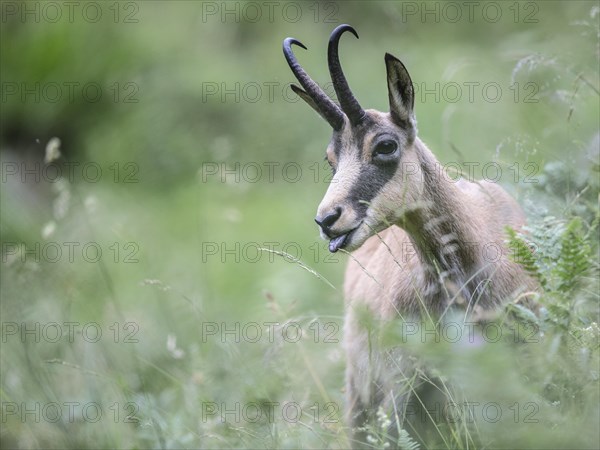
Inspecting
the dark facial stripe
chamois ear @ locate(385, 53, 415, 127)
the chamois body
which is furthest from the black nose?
chamois ear @ locate(385, 53, 415, 127)

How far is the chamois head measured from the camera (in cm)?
492

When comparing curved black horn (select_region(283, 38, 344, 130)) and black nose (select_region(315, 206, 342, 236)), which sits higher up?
curved black horn (select_region(283, 38, 344, 130))

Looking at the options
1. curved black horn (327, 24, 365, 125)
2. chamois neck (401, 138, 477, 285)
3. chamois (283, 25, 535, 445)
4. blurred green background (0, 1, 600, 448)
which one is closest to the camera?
curved black horn (327, 24, 365, 125)

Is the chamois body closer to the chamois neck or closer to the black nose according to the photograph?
the chamois neck

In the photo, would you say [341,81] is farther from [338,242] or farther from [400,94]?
[338,242]

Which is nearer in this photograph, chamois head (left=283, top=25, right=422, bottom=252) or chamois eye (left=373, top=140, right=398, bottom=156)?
chamois head (left=283, top=25, right=422, bottom=252)

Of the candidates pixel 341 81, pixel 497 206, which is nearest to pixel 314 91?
pixel 341 81

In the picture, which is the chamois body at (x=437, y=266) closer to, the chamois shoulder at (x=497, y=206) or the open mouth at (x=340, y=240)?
the chamois shoulder at (x=497, y=206)

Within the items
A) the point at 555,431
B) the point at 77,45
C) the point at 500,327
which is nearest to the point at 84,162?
A: the point at 77,45

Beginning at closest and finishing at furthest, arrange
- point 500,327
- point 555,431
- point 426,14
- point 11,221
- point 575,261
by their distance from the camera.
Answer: point 555,431
point 575,261
point 500,327
point 11,221
point 426,14

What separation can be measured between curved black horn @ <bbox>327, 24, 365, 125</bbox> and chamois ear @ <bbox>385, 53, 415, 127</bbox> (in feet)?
0.61

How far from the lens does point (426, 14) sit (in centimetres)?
1327

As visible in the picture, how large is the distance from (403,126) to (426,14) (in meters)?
8.48

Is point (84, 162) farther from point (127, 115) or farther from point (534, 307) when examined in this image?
point (534, 307)
